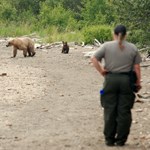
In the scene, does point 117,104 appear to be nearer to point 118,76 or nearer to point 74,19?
point 118,76

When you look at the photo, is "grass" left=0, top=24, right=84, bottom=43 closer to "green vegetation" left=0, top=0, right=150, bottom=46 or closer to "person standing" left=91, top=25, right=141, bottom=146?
"green vegetation" left=0, top=0, right=150, bottom=46

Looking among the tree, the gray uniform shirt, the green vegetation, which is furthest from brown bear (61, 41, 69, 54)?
the gray uniform shirt

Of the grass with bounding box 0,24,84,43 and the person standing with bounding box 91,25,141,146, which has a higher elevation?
the person standing with bounding box 91,25,141,146

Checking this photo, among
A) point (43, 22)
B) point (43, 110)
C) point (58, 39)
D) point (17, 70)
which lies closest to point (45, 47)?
point (58, 39)

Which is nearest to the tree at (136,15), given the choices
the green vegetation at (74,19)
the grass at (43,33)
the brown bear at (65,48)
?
the green vegetation at (74,19)

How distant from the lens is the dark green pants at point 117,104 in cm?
850

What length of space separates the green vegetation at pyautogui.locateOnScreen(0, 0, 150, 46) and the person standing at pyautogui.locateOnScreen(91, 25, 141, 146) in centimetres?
693

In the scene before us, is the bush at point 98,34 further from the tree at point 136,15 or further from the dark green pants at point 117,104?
the dark green pants at point 117,104

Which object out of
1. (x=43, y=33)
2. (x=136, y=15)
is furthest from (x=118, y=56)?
(x=43, y=33)

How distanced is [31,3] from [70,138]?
56.9 m

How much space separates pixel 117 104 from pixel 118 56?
2.61 ft

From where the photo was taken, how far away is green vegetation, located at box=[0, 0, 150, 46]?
1634cm

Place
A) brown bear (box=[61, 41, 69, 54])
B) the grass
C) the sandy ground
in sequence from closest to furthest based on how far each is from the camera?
the sandy ground < brown bear (box=[61, 41, 69, 54]) < the grass

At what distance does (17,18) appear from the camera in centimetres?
5884
